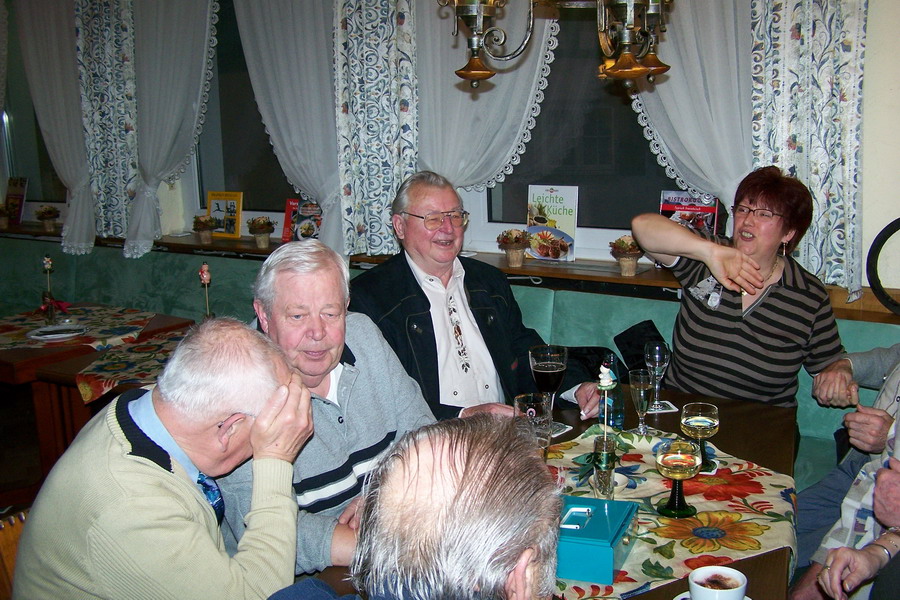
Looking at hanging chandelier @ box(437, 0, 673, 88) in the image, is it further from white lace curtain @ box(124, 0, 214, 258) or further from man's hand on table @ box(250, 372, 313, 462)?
white lace curtain @ box(124, 0, 214, 258)


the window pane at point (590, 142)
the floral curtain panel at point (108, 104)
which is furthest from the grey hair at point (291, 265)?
the floral curtain panel at point (108, 104)

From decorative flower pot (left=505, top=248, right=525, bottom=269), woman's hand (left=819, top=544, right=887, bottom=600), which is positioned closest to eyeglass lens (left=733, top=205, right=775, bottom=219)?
woman's hand (left=819, top=544, right=887, bottom=600)

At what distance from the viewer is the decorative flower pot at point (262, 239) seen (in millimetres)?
4496

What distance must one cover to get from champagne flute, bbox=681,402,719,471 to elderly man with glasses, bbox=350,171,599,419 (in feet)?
2.18

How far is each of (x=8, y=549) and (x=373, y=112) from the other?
9.05ft

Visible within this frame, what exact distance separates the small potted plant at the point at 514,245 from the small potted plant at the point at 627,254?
459 mm

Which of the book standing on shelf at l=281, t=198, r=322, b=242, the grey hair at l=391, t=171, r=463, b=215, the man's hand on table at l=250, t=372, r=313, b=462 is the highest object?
the grey hair at l=391, t=171, r=463, b=215

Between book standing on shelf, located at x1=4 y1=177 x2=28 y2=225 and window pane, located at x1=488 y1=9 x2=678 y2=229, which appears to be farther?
book standing on shelf, located at x1=4 y1=177 x2=28 y2=225

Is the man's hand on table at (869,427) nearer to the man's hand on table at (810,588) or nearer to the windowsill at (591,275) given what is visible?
the man's hand on table at (810,588)

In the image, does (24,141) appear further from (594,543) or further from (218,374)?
(594,543)

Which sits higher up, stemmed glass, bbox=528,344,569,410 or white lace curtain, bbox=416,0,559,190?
white lace curtain, bbox=416,0,559,190

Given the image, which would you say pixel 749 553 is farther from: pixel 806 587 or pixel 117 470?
pixel 117 470

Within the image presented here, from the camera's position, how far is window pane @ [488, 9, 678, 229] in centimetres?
362

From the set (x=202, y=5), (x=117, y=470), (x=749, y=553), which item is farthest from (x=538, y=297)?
(x=202, y=5)
